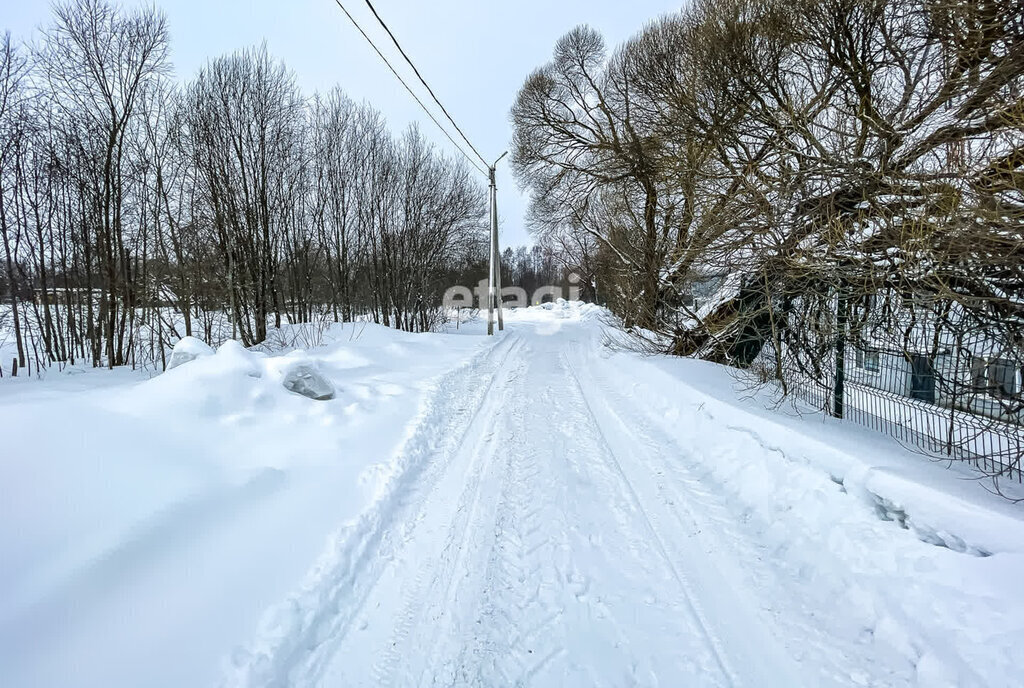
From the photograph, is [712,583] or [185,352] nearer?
[712,583]

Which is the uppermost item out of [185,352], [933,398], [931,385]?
[185,352]

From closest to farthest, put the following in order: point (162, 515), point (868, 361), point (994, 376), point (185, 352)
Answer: point (162, 515) < point (994, 376) < point (868, 361) < point (185, 352)

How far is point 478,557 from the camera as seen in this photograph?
10.4ft

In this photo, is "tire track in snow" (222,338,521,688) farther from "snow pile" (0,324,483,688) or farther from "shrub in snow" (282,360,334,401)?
"shrub in snow" (282,360,334,401)

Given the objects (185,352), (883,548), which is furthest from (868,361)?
(185,352)

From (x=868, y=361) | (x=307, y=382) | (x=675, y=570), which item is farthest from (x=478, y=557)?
(x=868, y=361)

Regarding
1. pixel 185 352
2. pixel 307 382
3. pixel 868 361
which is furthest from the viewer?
pixel 185 352

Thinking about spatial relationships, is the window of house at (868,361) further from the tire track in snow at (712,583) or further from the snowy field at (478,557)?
the tire track in snow at (712,583)

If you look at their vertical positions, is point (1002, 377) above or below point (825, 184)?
below

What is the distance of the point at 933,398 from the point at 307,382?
810 centimetres

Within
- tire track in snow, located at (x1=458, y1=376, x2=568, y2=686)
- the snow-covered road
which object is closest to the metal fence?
the snow-covered road

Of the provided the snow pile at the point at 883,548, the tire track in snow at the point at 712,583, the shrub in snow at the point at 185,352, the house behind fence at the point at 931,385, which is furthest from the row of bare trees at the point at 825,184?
the shrub in snow at the point at 185,352

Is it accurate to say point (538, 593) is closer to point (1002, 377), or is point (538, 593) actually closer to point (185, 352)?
point (1002, 377)

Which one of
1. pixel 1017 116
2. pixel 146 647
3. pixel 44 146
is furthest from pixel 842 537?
pixel 44 146
